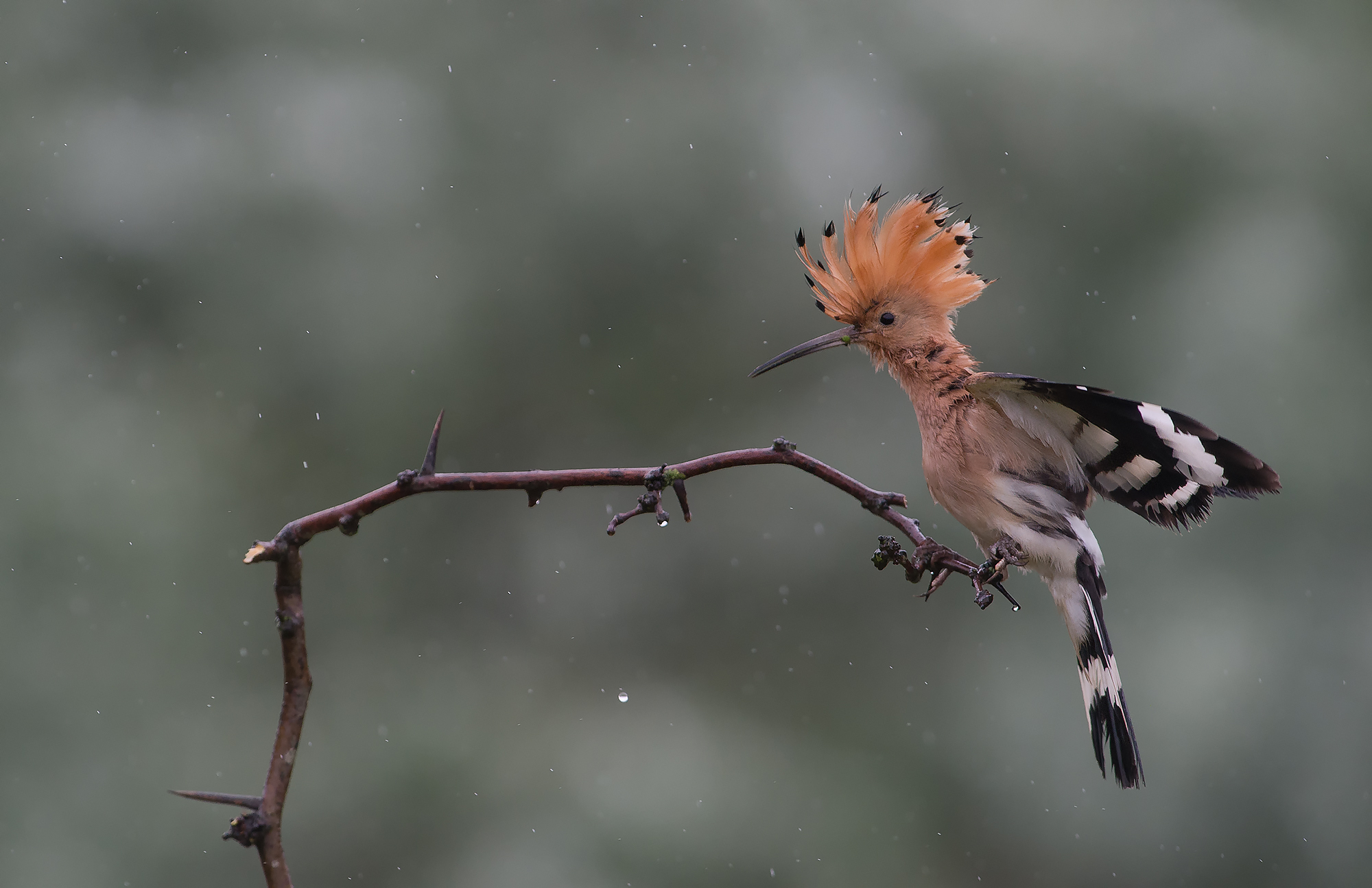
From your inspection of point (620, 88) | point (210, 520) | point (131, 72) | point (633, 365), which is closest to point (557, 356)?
point (633, 365)

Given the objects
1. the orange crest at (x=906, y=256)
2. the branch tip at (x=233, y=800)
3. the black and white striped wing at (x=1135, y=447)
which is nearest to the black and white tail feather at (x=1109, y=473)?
the black and white striped wing at (x=1135, y=447)

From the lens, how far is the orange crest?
3.67 ft

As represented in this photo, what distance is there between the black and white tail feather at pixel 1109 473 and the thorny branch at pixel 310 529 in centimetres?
27

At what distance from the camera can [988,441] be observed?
1.12 m

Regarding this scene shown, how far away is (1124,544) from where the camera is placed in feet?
10.2

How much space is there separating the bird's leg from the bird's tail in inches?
3.6

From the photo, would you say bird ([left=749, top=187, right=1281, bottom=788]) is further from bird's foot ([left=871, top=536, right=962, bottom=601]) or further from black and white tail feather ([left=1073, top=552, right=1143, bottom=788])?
bird's foot ([left=871, top=536, right=962, bottom=601])

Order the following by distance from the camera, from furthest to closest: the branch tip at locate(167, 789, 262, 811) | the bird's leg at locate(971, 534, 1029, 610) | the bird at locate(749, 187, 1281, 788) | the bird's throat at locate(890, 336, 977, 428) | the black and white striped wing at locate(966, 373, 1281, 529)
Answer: the bird's throat at locate(890, 336, 977, 428)
the bird at locate(749, 187, 1281, 788)
the black and white striped wing at locate(966, 373, 1281, 529)
the bird's leg at locate(971, 534, 1029, 610)
the branch tip at locate(167, 789, 262, 811)

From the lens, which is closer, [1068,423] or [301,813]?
[1068,423]

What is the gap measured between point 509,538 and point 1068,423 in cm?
270

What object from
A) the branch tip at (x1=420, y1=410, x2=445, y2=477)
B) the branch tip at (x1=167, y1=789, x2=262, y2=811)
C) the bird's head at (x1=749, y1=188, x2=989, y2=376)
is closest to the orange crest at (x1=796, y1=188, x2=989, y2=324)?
the bird's head at (x1=749, y1=188, x2=989, y2=376)

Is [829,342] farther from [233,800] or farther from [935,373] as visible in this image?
[233,800]

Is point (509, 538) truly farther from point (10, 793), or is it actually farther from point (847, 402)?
point (10, 793)

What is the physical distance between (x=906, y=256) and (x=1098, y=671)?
1.58 ft
